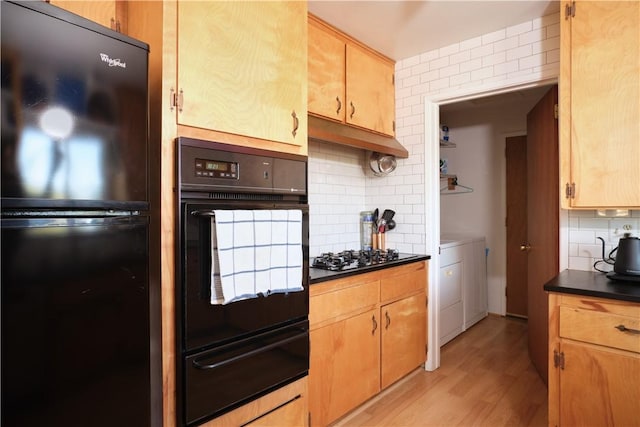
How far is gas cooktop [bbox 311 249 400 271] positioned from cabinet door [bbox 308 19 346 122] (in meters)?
0.94

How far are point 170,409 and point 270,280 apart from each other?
0.56 m

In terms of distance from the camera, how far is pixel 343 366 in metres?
2.07

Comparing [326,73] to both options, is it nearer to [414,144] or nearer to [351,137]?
[351,137]

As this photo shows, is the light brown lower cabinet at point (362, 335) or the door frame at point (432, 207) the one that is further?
the door frame at point (432, 207)

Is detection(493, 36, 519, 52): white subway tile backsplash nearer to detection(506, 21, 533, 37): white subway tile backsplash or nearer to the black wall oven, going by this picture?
detection(506, 21, 533, 37): white subway tile backsplash

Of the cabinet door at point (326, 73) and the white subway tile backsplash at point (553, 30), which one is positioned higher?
the white subway tile backsplash at point (553, 30)

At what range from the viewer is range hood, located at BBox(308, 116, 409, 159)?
226 centimetres

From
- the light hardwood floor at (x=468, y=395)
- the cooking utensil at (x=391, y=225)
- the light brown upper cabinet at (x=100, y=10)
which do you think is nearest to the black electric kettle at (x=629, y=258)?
the light hardwood floor at (x=468, y=395)

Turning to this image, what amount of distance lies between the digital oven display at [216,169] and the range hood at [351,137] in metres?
0.81

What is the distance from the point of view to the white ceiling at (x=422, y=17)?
215 cm

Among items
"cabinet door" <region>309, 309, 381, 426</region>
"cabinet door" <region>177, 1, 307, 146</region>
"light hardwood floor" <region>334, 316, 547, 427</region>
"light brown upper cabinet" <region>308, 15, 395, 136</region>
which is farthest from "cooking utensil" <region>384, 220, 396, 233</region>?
"cabinet door" <region>177, 1, 307, 146</region>

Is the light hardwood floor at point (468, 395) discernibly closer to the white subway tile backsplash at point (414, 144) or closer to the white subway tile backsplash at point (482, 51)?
the white subway tile backsplash at point (414, 144)

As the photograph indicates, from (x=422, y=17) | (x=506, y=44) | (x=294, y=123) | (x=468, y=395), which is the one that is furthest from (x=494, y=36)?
(x=468, y=395)

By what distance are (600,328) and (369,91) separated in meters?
2.00
